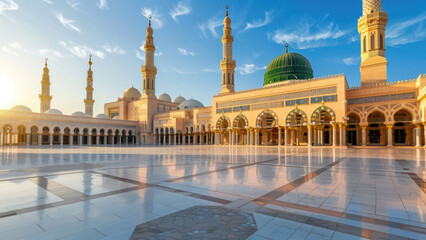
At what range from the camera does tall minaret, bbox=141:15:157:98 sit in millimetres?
37625

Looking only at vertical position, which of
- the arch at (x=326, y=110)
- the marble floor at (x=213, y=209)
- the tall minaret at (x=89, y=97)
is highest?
the tall minaret at (x=89, y=97)

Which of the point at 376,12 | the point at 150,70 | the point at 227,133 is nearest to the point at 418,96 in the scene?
the point at 376,12

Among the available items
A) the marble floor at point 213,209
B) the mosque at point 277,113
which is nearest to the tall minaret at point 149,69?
the mosque at point 277,113

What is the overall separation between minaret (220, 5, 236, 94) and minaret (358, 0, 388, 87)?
1437 centimetres

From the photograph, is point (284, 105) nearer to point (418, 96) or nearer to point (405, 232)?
point (418, 96)

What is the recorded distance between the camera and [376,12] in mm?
21719

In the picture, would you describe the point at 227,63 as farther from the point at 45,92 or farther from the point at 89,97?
the point at 45,92

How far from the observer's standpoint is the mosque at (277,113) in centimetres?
1977

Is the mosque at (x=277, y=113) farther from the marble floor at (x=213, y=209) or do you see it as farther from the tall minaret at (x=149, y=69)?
the marble floor at (x=213, y=209)

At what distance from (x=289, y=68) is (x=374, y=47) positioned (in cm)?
931

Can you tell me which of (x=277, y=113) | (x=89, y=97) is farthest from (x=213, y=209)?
(x=89, y=97)

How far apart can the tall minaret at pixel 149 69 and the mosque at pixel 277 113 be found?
160 millimetres

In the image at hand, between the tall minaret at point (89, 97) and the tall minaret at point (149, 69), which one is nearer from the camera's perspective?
the tall minaret at point (149, 69)

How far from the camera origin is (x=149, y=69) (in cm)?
3778
